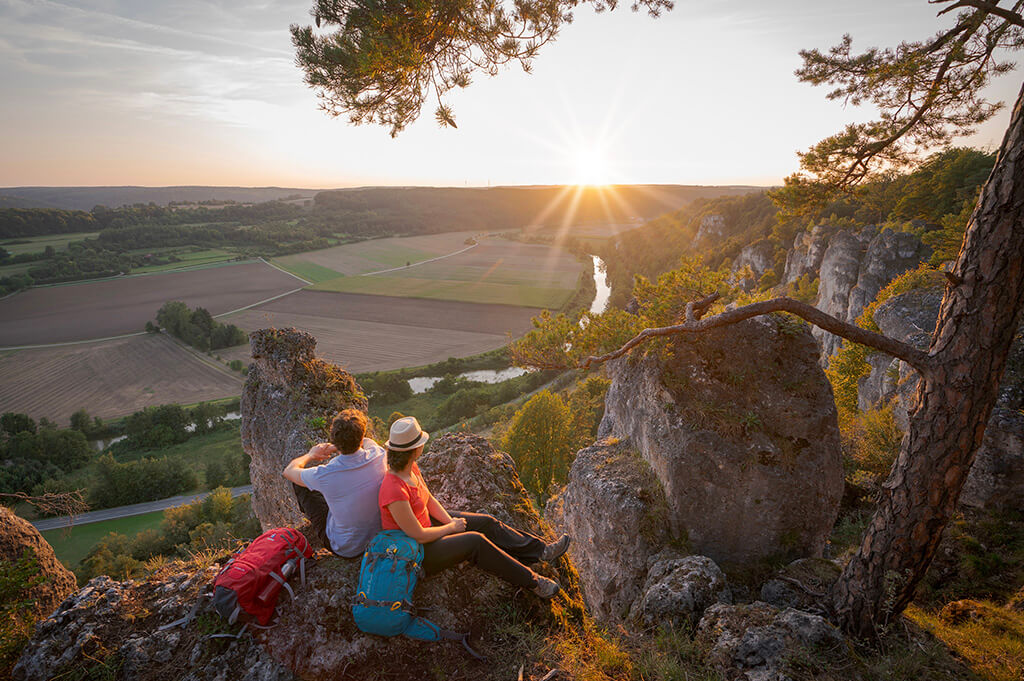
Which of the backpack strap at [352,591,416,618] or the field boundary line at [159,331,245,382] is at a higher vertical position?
the backpack strap at [352,591,416,618]

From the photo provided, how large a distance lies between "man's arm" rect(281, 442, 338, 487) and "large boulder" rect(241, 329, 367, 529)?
300cm

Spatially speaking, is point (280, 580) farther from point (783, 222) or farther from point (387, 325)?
point (387, 325)

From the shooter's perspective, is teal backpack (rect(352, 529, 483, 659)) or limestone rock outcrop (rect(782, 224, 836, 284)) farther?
limestone rock outcrop (rect(782, 224, 836, 284))

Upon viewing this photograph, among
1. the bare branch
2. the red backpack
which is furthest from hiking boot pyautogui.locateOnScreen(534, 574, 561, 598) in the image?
the bare branch

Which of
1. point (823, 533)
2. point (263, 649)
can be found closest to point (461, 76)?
point (263, 649)

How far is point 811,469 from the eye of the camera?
340 inches

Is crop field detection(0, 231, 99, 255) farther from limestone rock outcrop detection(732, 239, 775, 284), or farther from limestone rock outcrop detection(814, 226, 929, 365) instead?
limestone rock outcrop detection(814, 226, 929, 365)

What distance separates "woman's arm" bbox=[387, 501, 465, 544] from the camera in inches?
174

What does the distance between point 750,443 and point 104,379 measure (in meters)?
73.1

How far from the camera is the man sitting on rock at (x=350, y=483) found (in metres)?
4.60

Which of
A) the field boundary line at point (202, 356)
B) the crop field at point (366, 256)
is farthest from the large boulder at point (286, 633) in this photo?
the crop field at point (366, 256)

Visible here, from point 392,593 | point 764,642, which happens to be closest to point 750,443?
point 764,642

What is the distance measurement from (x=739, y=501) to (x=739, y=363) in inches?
103

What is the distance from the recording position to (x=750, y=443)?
28.3ft
